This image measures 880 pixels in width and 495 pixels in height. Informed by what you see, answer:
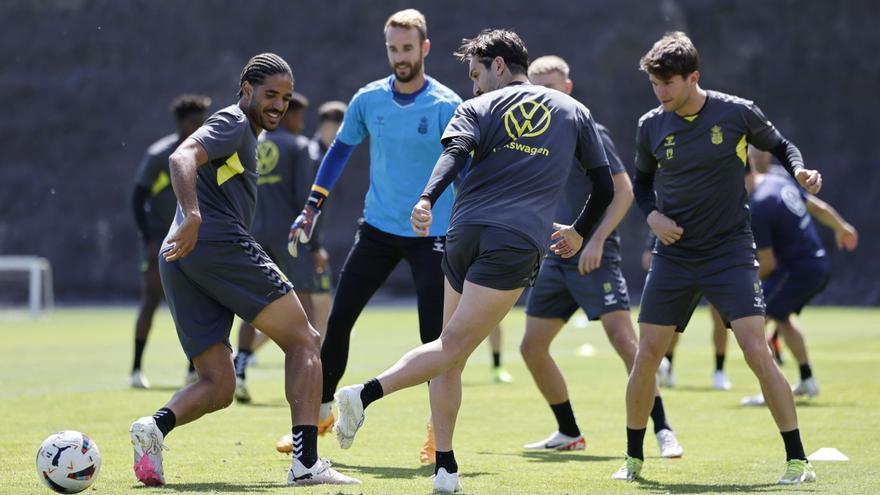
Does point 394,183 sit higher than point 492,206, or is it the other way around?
point 394,183

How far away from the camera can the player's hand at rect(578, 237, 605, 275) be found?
8320 mm

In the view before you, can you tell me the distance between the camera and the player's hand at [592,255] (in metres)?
8.32

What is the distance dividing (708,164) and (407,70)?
1.97m

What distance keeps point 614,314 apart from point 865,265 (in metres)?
27.4

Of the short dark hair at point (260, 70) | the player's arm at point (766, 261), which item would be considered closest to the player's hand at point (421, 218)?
the short dark hair at point (260, 70)

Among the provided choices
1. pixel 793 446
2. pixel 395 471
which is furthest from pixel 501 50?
pixel 793 446

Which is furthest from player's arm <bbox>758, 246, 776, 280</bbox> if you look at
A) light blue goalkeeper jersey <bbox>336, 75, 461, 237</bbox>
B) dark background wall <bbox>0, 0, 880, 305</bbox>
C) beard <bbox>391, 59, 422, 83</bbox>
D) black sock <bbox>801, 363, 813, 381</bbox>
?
dark background wall <bbox>0, 0, 880, 305</bbox>

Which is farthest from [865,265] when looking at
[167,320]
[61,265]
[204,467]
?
[204,467]

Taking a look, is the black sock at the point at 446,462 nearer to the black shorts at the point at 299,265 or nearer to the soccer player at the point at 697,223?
the soccer player at the point at 697,223

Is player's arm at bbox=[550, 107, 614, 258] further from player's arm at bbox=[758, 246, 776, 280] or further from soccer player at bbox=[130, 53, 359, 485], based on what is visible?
player's arm at bbox=[758, 246, 776, 280]

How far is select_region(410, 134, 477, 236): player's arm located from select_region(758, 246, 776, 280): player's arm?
23.3ft

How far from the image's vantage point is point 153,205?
1371 cm

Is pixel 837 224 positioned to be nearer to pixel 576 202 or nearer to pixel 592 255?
pixel 576 202

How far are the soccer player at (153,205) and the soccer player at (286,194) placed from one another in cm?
93
